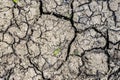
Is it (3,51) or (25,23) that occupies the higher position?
(25,23)

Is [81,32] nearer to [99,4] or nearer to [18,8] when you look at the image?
[99,4]

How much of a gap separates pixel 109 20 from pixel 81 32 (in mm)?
317

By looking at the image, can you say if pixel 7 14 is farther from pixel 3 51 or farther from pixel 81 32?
pixel 81 32

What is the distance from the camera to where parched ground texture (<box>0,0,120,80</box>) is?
3.71 meters

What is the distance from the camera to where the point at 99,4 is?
3.92m

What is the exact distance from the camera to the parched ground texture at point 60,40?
371cm

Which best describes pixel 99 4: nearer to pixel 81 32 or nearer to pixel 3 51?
pixel 81 32

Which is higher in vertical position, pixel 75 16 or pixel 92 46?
pixel 75 16

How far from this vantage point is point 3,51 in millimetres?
3744

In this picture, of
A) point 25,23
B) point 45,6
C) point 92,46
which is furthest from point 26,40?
point 92,46

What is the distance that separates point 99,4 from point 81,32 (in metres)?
0.36

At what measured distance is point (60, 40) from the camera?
150 inches

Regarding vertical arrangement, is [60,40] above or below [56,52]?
above

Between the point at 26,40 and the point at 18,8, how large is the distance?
1.17ft
